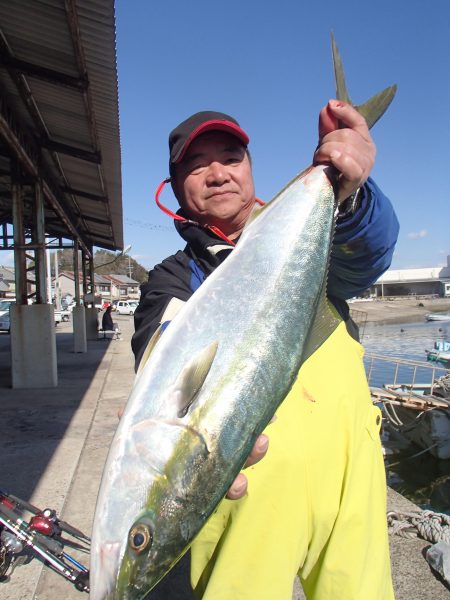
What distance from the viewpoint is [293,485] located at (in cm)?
169

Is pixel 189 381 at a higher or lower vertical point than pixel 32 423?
higher

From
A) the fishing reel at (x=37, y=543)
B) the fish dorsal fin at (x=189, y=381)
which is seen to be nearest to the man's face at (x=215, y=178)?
the fish dorsal fin at (x=189, y=381)

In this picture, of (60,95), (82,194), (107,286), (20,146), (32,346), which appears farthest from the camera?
(107,286)

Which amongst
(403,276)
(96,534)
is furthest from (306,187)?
(403,276)

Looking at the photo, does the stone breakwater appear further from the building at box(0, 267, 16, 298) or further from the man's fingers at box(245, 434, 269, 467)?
the man's fingers at box(245, 434, 269, 467)

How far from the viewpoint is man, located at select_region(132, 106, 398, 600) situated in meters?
1.66

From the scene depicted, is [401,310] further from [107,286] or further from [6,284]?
[6,284]

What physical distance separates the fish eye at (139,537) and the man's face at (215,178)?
4.25ft

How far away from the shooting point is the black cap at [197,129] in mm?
2018

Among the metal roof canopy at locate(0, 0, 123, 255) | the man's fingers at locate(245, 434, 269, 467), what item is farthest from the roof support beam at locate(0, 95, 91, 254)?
the man's fingers at locate(245, 434, 269, 467)

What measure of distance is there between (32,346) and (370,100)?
9018 millimetres

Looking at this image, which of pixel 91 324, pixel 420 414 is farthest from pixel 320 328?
pixel 91 324

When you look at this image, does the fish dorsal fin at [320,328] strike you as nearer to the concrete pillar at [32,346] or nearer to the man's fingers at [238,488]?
the man's fingers at [238,488]

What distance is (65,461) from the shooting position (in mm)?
5262
